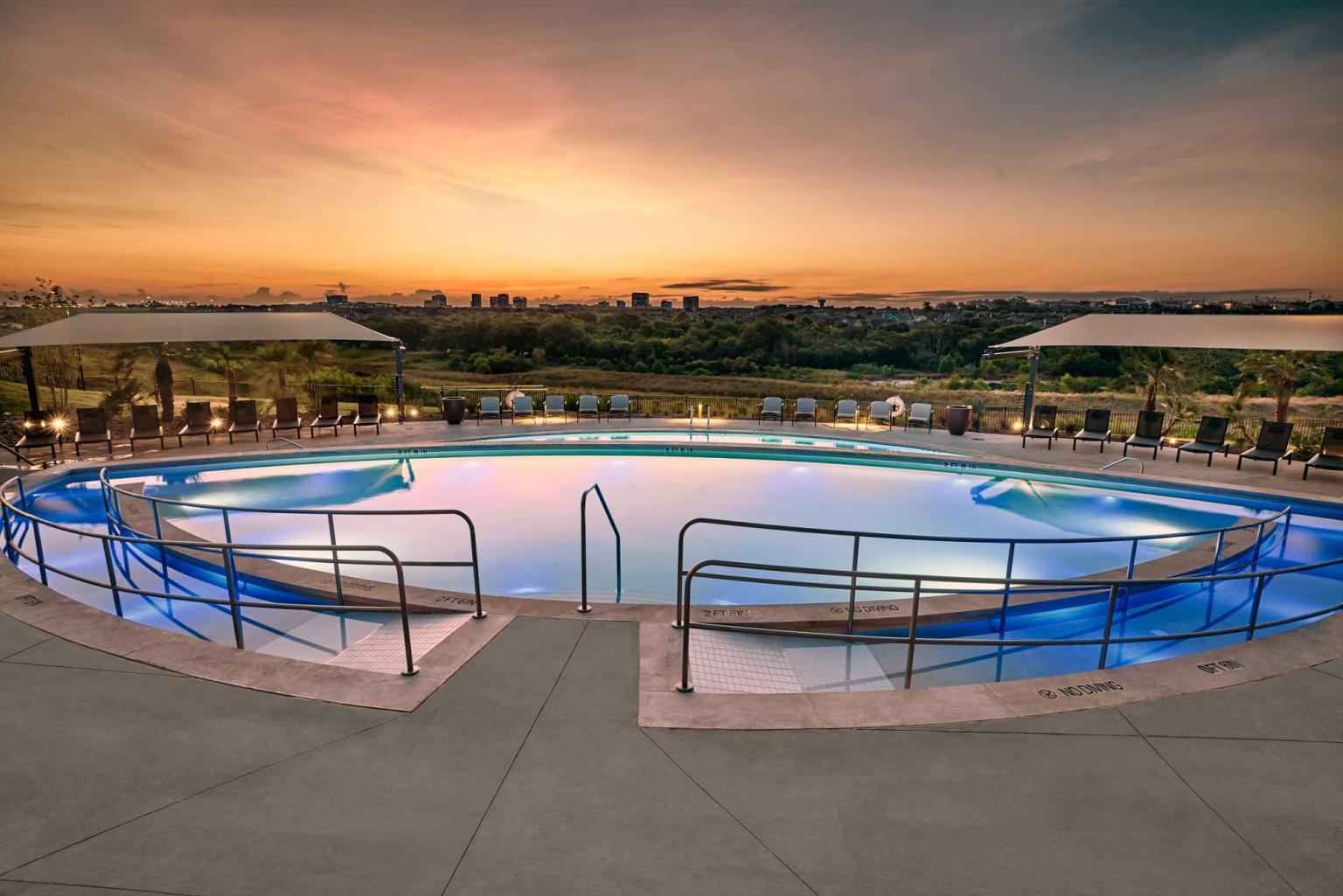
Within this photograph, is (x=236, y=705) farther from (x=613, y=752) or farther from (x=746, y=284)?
(x=746, y=284)

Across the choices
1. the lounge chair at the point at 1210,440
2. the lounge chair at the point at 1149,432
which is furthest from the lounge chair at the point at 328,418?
the lounge chair at the point at 1210,440

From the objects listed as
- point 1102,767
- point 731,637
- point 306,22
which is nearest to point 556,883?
point 1102,767

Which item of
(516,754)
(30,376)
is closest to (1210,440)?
(516,754)

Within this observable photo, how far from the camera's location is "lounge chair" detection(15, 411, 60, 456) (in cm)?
1155

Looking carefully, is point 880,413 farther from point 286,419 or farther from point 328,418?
point 286,419

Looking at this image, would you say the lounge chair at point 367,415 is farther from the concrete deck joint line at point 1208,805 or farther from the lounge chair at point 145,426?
the concrete deck joint line at point 1208,805

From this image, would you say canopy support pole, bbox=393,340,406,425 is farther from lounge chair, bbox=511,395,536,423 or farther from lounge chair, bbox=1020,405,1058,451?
lounge chair, bbox=1020,405,1058,451

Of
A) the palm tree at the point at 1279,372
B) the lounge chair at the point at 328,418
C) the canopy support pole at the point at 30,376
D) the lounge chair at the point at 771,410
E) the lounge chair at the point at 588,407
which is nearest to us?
the canopy support pole at the point at 30,376

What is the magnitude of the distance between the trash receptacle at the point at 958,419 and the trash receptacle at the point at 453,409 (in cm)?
1253

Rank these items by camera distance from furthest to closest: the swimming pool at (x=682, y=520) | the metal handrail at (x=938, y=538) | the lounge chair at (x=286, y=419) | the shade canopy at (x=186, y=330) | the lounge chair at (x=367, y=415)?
the lounge chair at (x=367, y=415)
the lounge chair at (x=286, y=419)
the shade canopy at (x=186, y=330)
the swimming pool at (x=682, y=520)
the metal handrail at (x=938, y=538)

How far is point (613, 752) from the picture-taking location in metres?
3.01

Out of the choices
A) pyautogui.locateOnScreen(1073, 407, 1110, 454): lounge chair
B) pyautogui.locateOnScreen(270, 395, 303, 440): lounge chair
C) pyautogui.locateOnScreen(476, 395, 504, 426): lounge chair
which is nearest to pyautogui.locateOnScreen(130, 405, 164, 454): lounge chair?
pyautogui.locateOnScreen(270, 395, 303, 440): lounge chair

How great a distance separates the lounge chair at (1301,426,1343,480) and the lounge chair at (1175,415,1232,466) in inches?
51.6

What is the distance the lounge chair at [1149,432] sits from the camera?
506 inches
